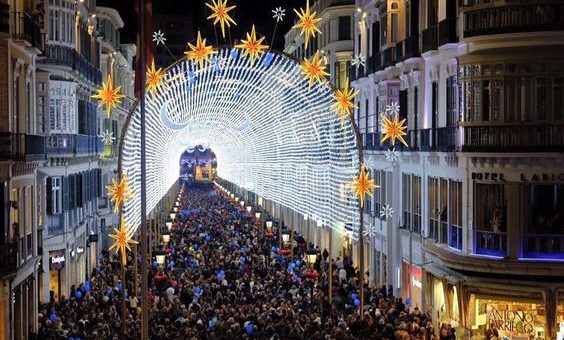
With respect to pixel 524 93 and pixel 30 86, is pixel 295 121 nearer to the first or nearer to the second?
pixel 30 86

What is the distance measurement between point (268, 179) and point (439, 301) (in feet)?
134

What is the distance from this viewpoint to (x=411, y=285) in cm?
3797

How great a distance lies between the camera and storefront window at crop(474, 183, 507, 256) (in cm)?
2894

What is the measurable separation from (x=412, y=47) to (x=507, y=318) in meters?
11.6

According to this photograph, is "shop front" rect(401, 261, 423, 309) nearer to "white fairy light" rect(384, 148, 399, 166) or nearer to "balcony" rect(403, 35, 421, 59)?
"white fairy light" rect(384, 148, 399, 166)

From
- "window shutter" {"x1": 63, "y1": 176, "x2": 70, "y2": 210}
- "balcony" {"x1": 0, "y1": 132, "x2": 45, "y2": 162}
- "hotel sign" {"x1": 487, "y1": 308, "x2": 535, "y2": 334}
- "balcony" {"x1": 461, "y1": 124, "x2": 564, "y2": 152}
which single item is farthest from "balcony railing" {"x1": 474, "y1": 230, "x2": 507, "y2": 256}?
"window shutter" {"x1": 63, "y1": 176, "x2": 70, "y2": 210}

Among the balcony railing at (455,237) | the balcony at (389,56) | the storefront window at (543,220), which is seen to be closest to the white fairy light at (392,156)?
the balcony at (389,56)

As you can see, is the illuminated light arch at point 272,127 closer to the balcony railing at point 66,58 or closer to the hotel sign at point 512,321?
the balcony railing at point 66,58

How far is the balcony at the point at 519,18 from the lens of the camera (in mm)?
27719

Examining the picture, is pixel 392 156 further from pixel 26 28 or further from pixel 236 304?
pixel 26 28

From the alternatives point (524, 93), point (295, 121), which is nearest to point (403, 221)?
point (524, 93)

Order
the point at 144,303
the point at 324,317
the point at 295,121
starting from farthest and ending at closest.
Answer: the point at 295,121 < the point at 324,317 < the point at 144,303

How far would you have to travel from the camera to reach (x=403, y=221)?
4022 cm

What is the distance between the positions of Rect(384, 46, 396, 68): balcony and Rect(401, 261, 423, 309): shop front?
7.56 metres
